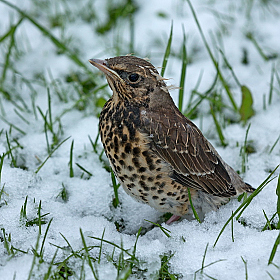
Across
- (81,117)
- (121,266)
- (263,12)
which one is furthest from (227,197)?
(263,12)

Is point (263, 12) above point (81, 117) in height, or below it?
above

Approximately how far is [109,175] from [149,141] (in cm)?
100

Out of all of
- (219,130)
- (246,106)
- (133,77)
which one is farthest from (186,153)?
(246,106)

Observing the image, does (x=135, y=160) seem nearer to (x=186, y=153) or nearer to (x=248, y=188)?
(x=186, y=153)

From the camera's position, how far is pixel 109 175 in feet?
13.3

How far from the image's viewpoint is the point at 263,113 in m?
4.94

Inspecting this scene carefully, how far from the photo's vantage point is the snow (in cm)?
300

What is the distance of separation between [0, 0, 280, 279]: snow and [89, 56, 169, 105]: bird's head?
39.6 inches

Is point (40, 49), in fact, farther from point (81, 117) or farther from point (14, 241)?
point (14, 241)

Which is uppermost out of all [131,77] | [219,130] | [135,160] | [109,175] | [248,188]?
[219,130]

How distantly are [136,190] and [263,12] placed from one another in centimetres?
458

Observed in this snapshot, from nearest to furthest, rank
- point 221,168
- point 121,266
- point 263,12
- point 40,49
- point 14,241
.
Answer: point 121,266 < point 14,241 < point 221,168 < point 40,49 < point 263,12

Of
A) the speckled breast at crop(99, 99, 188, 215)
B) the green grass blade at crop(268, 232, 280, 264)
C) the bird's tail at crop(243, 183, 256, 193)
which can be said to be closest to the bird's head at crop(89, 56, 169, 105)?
the speckled breast at crop(99, 99, 188, 215)

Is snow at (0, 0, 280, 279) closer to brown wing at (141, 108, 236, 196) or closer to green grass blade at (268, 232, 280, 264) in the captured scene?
green grass blade at (268, 232, 280, 264)
